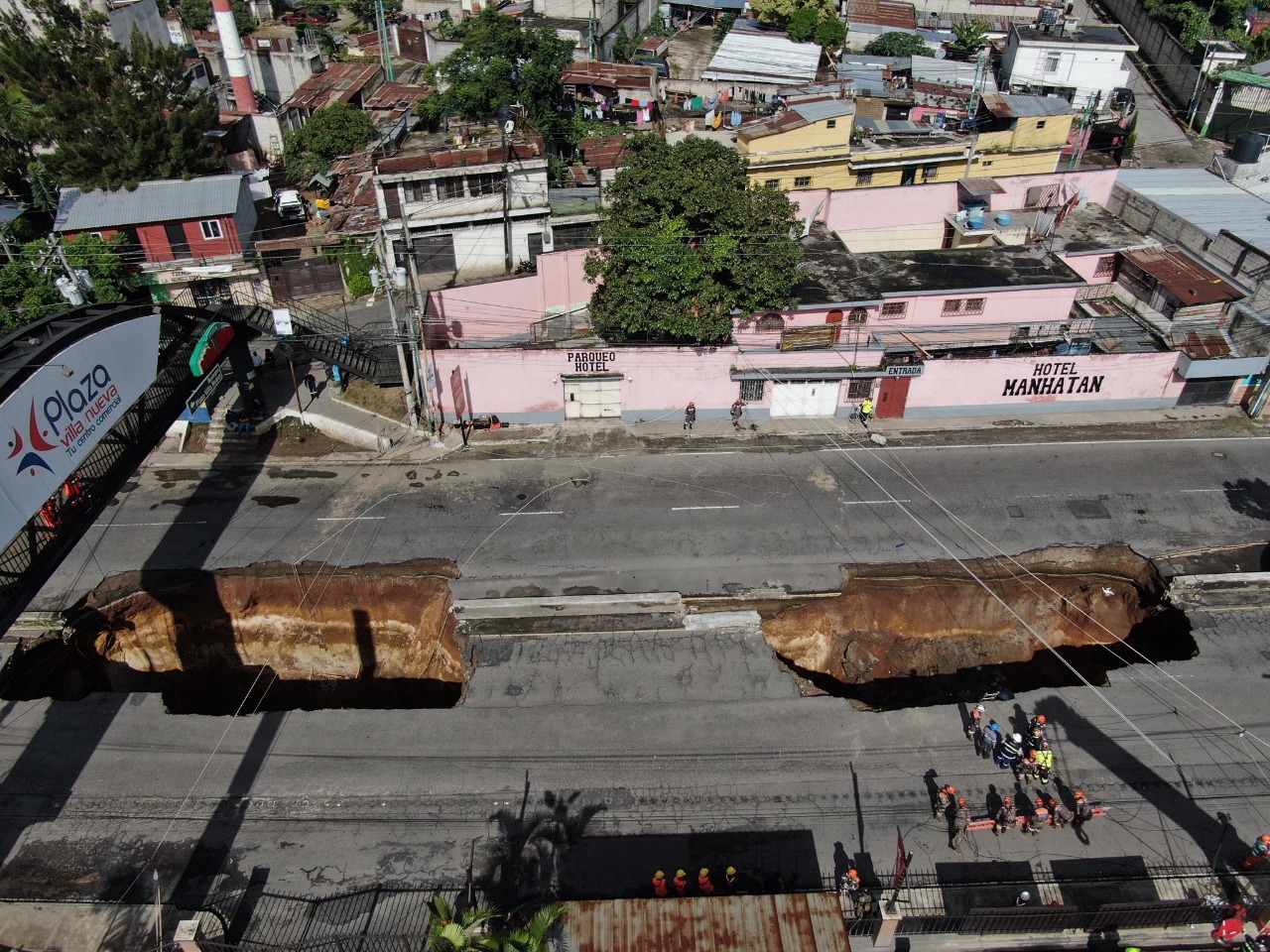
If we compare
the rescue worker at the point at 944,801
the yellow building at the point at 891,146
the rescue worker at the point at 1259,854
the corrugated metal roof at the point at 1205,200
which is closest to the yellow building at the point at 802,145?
the yellow building at the point at 891,146

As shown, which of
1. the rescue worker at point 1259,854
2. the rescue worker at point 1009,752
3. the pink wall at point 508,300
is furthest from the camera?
the pink wall at point 508,300

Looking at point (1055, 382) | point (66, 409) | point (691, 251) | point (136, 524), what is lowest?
point (136, 524)

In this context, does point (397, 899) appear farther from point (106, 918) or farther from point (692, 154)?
point (692, 154)

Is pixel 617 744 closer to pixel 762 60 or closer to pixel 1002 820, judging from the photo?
pixel 1002 820

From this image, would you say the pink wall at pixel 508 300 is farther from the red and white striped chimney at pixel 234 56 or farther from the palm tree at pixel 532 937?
the red and white striped chimney at pixel 234 56

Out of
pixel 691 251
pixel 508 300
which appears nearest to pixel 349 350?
pixel 508 300

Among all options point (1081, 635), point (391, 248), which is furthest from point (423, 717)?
point (391, 248)
